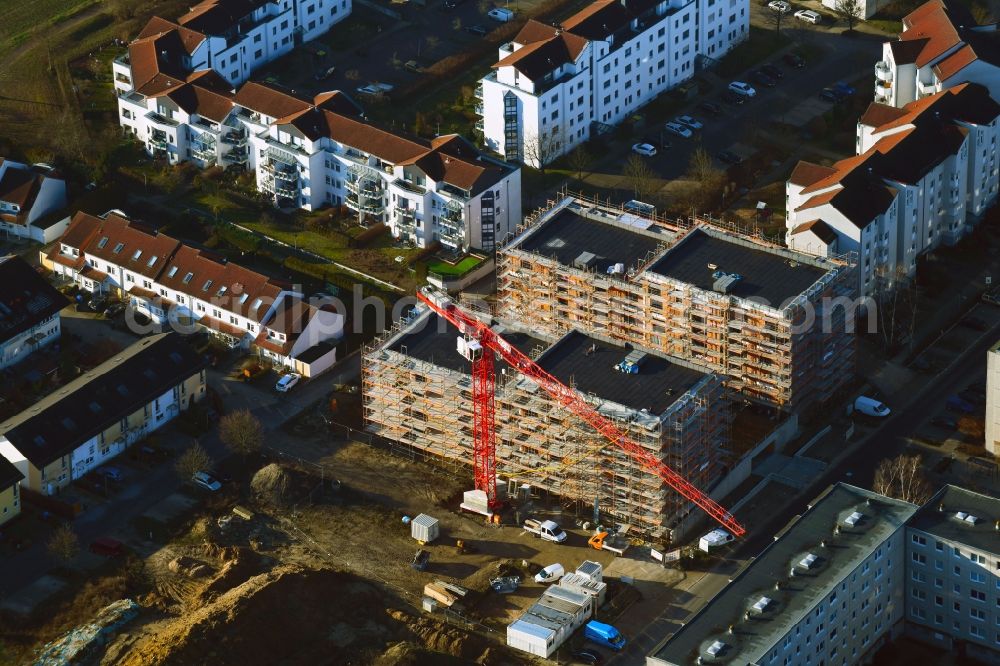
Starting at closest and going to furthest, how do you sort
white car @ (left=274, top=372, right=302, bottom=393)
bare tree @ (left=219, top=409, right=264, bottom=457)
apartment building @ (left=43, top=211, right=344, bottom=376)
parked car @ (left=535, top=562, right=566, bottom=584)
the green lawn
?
parked car @ (left=535, top=562, right=566, bottom=584), bare tree @ (left=219, top=409, right=264, bottom=457), white car @ (left=274, top=372, right=302, bottom=393), apartment building @ (left=43, top=211, right=344, bottom=376), the green lawn

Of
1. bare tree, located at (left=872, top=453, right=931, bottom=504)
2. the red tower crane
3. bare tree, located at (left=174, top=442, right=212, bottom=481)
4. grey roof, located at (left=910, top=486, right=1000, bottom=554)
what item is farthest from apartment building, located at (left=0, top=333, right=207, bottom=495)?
grey roof, located at (left=910, top=486, right=1000, bottom=554)

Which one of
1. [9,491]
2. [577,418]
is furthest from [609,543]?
[9,491]

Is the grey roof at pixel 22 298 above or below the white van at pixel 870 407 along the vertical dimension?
above

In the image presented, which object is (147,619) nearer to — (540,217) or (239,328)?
(239,328)

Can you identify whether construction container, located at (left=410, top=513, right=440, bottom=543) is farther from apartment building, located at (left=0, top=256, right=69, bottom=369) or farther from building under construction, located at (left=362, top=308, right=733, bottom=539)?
apartment building, located at (left=0, top=256, right=69, bottom=369)

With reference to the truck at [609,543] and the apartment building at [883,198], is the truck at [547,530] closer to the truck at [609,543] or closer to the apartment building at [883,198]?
the truck at [609,543]

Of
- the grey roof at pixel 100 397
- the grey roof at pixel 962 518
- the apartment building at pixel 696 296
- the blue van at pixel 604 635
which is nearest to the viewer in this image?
the grey roof at pixel 962 518

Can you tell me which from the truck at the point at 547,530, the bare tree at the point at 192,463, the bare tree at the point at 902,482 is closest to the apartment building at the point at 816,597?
the bare tree at the point at 902,482

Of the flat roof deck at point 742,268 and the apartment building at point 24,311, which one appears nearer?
the flat roof deck at point 742,268
